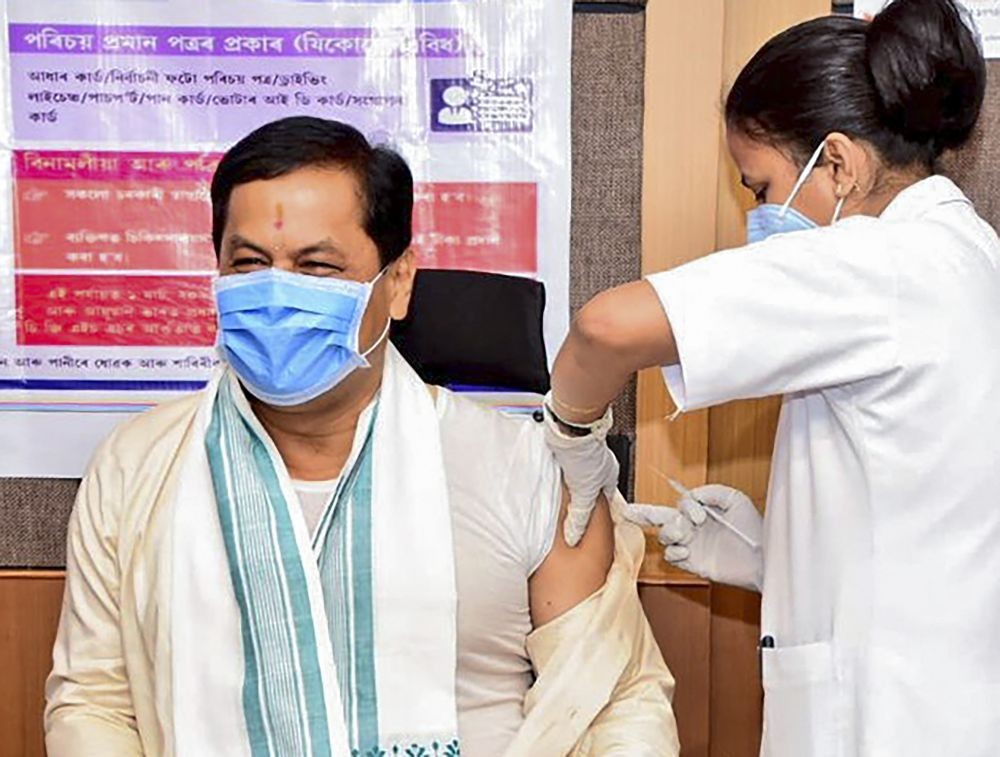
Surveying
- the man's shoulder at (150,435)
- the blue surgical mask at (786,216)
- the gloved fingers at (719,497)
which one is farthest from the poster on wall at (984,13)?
the man's shoulder at (150,435)

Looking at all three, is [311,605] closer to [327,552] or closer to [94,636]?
[327,552]

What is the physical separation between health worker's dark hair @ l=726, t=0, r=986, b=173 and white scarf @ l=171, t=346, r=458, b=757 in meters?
0.58

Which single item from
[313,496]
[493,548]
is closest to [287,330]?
[313,496]

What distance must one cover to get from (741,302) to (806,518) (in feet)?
1.13

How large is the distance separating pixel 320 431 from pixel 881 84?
0.77 meters

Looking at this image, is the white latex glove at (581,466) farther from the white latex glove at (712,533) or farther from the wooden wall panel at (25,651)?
the wooden wall panel at (25,651)

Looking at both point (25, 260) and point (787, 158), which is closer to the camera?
point (787, 158)

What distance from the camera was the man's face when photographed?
146 centimetres

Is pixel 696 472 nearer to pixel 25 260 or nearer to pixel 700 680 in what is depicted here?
pixel 700 680

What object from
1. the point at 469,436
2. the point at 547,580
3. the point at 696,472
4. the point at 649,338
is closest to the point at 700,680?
the point at 696,472

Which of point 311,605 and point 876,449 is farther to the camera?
point 311,605

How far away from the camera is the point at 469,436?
5.31 feet

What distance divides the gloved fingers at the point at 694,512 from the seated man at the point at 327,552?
0.18 m

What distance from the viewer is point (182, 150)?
1903 millimetres
